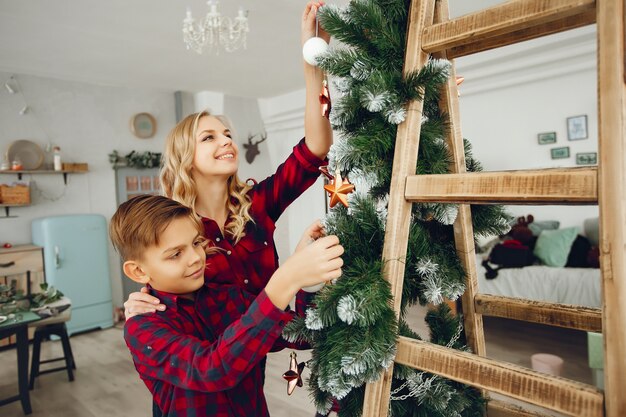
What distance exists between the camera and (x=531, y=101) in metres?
5.00

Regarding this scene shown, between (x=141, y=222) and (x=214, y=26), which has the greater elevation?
(x=214, y=26)

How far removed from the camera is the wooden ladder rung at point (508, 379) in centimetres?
59

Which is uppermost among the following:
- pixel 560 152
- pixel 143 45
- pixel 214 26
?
pixel 143 45

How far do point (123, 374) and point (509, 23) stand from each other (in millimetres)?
4128

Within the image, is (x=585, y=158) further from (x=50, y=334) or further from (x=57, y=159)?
(x=57, y=159)

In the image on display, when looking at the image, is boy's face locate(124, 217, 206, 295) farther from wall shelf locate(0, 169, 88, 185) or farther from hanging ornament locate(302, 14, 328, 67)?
wall shelf locate(0, 169, 88, 185)

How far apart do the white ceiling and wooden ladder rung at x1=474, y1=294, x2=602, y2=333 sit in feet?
9.82

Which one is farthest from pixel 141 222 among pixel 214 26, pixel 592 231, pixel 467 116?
pixel 467 116

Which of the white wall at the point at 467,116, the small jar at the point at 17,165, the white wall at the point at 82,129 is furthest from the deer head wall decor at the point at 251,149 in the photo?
the small jar at the point at 17,165

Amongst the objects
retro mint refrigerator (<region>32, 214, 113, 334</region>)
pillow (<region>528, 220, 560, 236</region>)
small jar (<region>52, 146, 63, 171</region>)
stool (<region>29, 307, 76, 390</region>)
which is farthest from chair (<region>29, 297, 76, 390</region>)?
pillow (<region>528, 220, 560, 236</region>)

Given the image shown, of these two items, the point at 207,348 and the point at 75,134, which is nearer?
the point at 207,348

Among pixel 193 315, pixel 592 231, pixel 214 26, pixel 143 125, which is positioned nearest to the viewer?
pixel 193 315

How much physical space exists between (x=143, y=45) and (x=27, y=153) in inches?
82.3

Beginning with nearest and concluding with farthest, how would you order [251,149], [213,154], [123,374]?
1. [213,154]
2. [123,374]
3. [251,149]
